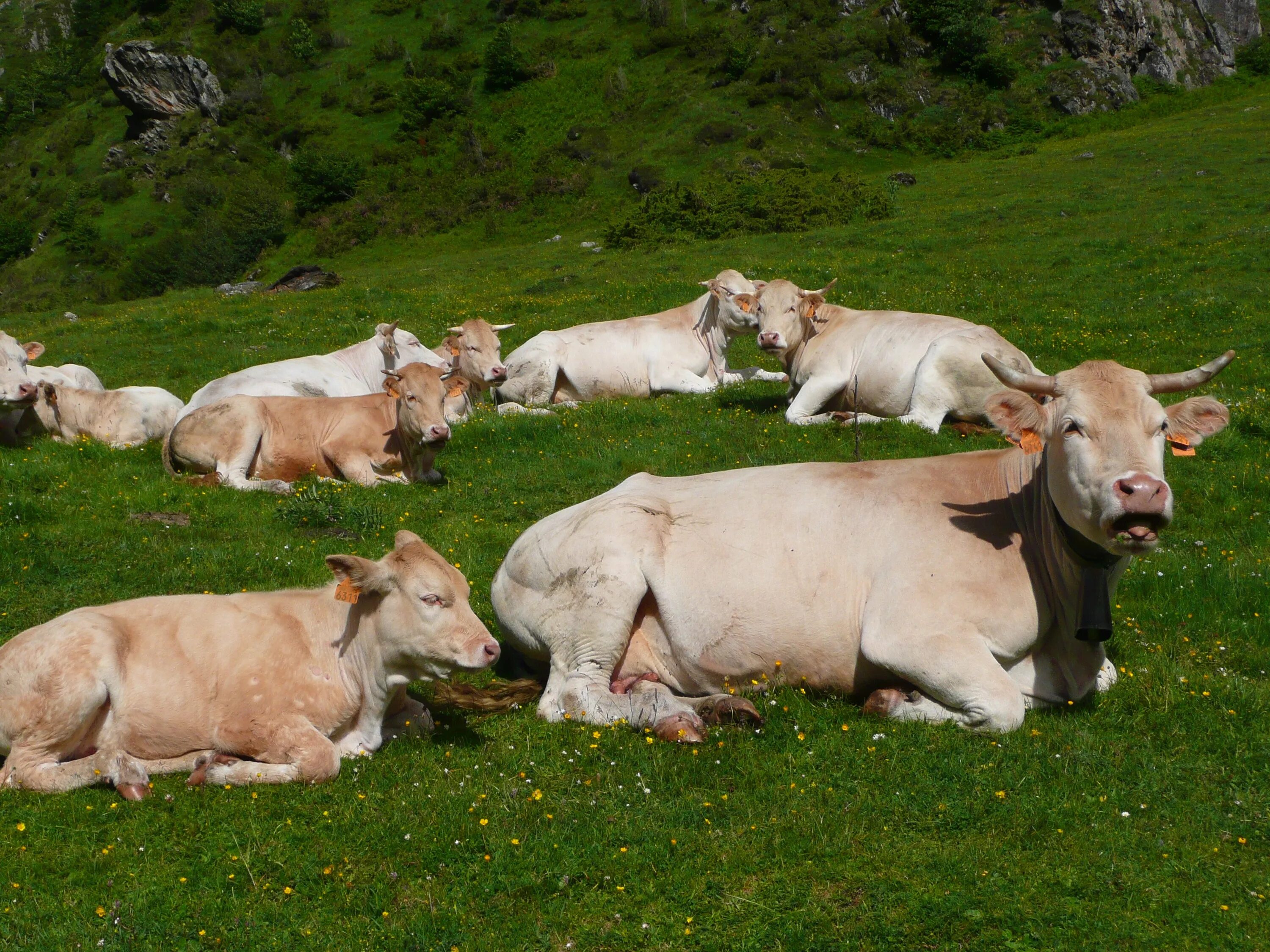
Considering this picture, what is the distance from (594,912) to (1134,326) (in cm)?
1829

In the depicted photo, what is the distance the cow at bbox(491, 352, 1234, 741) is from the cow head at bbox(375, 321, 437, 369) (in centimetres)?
1064

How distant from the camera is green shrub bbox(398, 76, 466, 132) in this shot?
89.0m

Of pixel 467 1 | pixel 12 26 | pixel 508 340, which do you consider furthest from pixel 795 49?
pixel 12 26

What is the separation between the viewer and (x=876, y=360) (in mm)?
15023

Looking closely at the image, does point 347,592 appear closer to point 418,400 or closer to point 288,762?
point 288,762

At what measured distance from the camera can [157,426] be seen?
55.1ft

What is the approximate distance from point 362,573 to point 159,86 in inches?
4539

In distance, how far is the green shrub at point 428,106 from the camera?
89000mm

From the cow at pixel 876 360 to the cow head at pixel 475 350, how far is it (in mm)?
4226

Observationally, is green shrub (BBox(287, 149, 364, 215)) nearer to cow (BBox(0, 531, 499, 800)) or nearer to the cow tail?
the cow tail

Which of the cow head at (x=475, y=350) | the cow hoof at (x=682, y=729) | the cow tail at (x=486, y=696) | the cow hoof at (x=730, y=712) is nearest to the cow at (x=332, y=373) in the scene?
the cow head at (x=475, y=350)

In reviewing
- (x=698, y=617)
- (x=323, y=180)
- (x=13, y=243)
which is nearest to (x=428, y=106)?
(x=323, y=180)

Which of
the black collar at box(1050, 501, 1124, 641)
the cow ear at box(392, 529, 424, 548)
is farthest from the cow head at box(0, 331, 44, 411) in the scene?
the black collar at box(1050, 501, 1124, 641)

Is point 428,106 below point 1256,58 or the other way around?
the other way around
